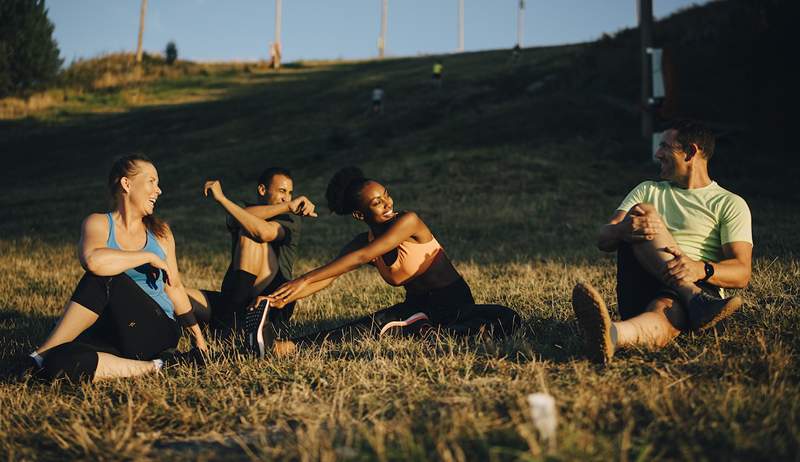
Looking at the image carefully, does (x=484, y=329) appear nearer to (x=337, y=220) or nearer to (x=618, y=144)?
(x=337, y=220)

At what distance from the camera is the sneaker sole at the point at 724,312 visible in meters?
3.93

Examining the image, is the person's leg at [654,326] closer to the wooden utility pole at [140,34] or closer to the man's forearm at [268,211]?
the man's forearm at [268,211]

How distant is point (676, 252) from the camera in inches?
168

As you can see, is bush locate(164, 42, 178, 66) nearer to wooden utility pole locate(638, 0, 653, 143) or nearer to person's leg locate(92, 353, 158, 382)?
wooden utility pole locate(638, 0, 653, 143)

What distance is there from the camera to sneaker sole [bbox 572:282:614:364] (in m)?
3.68

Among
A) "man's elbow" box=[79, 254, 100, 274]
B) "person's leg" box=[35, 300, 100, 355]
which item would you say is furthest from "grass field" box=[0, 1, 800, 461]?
"man's elbow" box=[79, 254, 100, 274]

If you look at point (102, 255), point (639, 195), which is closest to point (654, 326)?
point (639, 195)

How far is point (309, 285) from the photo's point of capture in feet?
16.7

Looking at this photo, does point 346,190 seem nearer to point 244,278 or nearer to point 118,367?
point 244,278

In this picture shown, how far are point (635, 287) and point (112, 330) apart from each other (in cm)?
363

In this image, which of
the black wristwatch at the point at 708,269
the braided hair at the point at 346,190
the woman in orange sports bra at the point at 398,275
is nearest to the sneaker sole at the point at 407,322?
the woman in orange sports bra at the point at 398,275

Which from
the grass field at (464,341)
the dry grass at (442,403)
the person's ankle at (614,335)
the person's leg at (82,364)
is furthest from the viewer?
the person's leg at (82,364)

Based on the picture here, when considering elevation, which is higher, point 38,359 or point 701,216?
point 701,216

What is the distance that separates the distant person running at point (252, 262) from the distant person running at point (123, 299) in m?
0.91
